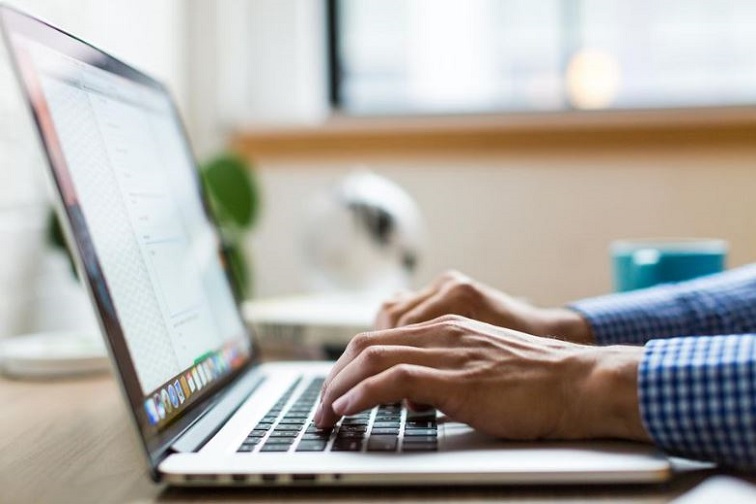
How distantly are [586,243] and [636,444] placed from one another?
47.1 inches

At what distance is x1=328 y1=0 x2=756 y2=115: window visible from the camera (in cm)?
195

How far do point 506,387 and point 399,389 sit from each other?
64 millimetres

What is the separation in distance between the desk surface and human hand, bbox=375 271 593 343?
0.24 m

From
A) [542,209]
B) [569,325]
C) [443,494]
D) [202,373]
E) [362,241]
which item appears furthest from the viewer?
[542,209]

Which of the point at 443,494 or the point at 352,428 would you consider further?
the point at 352,428

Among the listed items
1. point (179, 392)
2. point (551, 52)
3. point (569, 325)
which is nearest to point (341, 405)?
point (179, 392)

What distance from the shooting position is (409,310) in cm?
77

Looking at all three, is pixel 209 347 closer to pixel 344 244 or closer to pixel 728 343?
pixel 728 343

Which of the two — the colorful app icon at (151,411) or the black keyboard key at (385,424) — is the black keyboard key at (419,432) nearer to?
the black keyboard key at (385,424)

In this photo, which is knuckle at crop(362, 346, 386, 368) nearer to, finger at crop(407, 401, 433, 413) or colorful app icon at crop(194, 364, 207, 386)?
finger at crop(407, 401, 433, 413)

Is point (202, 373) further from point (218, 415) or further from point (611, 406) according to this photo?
point (611, 406)

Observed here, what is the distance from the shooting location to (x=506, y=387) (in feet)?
1.70

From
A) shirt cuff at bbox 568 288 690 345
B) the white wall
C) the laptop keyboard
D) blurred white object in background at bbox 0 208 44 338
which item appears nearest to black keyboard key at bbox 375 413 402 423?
the laptop keyboard

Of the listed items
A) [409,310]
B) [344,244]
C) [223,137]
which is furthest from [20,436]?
[223,137]
